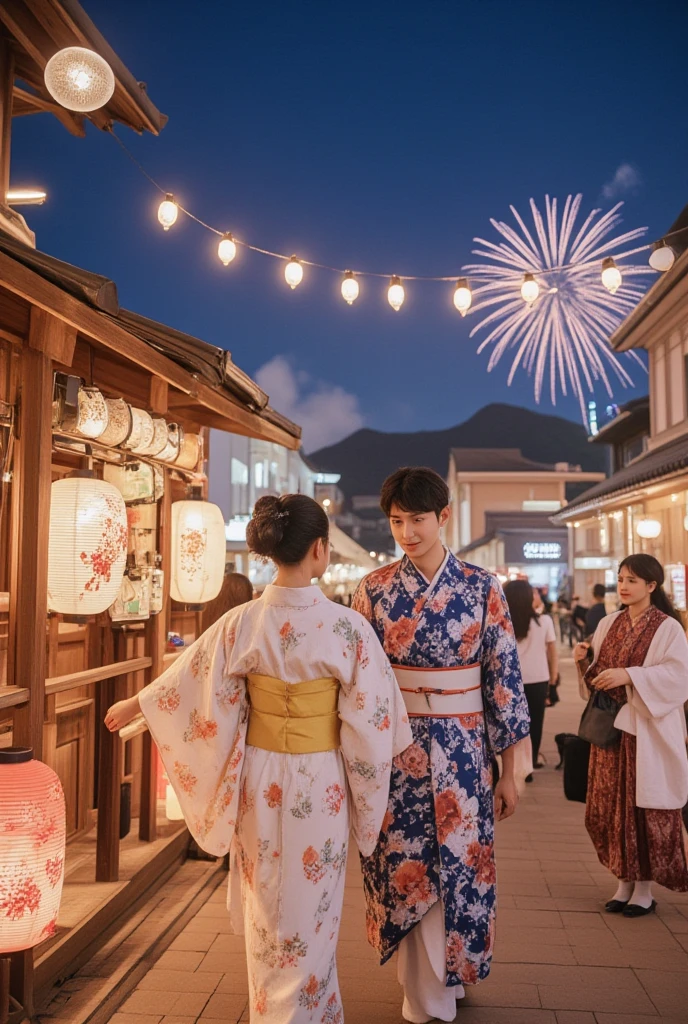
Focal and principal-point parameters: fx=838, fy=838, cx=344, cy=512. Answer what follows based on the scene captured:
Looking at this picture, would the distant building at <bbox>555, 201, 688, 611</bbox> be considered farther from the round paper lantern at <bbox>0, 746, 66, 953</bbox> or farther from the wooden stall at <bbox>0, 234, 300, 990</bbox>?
the round paper lantern at <bbox>0, 746, 66, 953</bbox>

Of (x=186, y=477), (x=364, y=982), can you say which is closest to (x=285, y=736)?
(x=364, y=982)

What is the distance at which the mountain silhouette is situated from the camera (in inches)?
6348

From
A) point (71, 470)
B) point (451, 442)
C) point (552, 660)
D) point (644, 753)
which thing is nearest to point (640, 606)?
point (644, 753)

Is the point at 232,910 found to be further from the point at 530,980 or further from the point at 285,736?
the point at 530,980

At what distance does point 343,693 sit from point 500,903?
2689 millimetres

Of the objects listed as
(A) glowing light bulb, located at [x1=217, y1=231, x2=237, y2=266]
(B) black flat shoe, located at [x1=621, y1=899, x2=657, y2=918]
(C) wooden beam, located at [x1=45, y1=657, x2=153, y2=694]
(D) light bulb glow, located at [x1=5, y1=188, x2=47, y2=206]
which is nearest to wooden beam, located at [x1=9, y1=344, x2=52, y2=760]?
(C) wooden beam, located at [x1=45, y1=657, x2=153, y2=694]

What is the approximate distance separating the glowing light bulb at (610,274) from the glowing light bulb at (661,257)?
0.53 m

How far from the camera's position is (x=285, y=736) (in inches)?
119

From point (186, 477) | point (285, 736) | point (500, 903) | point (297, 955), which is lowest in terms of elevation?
point (500, 903)

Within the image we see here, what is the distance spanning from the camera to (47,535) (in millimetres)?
3730

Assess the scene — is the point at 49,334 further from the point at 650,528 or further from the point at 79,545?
the point at 650,528

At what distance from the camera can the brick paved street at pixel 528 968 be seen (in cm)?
356

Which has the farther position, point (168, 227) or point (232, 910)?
point (168, 227)

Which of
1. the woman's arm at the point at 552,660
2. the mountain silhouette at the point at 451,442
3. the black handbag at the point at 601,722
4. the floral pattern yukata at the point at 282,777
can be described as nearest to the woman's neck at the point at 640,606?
the black handbag at the point at 601,722
